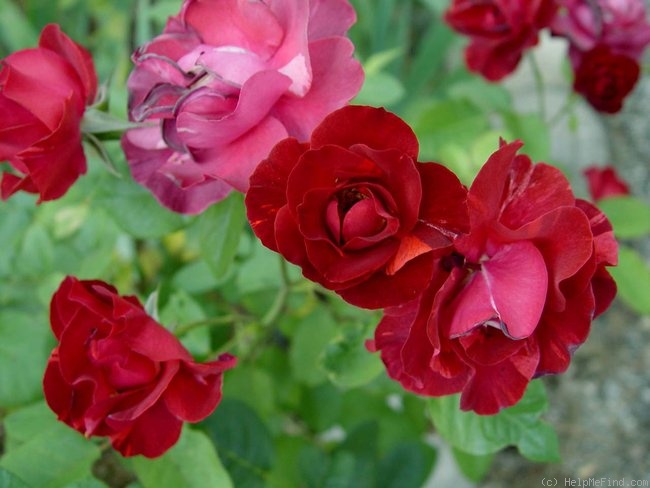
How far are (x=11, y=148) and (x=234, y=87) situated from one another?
0.18 meters

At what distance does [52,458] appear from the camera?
0.63m

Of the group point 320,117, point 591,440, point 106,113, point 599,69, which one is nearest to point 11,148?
point 106,113

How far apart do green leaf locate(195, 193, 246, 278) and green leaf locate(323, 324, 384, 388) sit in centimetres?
12

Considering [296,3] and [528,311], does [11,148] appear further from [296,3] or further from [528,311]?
[528,311]

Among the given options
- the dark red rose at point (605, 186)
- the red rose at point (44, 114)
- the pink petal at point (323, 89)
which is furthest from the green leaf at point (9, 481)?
the dark red rose at point (605, 186)

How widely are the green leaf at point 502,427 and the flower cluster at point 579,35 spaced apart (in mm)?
401

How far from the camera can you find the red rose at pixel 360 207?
0.40 metres

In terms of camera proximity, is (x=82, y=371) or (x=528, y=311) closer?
(x=528, y=311)

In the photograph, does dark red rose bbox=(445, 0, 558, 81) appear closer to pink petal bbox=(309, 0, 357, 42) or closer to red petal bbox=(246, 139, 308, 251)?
pink petal bbox=(309, 0, 357, 42)

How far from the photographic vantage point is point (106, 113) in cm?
56

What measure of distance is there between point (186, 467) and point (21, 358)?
277 millimetres

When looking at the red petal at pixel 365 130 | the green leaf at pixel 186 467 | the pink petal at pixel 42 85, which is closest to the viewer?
the red petal at pixel 365 130

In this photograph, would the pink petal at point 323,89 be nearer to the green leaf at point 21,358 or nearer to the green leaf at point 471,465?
the green leaf at point 21,358

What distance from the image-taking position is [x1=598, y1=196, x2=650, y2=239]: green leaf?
2.97 feet
